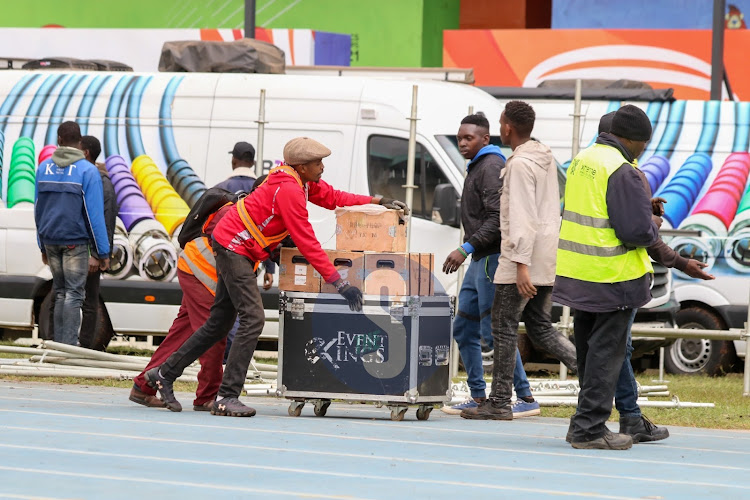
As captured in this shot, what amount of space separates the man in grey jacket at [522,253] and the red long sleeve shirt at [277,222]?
107cm

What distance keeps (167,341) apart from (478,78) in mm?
14279

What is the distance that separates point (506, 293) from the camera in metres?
9.40

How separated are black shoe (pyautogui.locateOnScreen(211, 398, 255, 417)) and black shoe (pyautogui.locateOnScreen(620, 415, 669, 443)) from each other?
89.5 inches

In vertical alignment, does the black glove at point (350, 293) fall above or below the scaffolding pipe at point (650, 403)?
above

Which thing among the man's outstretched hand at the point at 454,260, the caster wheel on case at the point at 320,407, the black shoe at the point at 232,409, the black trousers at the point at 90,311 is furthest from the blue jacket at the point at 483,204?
the black trousers at the point at 90,311

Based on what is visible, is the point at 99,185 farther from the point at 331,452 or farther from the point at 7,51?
the point at 7,51

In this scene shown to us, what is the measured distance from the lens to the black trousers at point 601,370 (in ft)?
26.0

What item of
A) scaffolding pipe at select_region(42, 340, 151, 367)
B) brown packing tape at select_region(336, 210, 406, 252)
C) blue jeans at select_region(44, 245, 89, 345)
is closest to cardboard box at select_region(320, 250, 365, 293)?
brown packing tape at select_region(336, 210, 406, 252)

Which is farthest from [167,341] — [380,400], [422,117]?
[422,117]

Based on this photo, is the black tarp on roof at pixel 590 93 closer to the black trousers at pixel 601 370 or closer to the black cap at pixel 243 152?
the black cap at pixel 243 152

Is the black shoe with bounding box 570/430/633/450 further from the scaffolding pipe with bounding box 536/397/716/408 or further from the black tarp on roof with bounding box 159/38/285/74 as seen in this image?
the black tarp on roof with bounding box 159/38/285/74

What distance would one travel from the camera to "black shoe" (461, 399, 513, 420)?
9.54 metres

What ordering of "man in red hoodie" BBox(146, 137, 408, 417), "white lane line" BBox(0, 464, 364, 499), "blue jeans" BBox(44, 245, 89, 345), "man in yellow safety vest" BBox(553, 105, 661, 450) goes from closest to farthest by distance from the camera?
"white lane line" BBox(0, 464, 364, 499) < "man in yellow safety vest" BBox(553, 105, 661, 450) < "man in red hoodie" BBox(146, 137, 408, 417) < "blue jeans" BBox(44, 245, 89, 345)

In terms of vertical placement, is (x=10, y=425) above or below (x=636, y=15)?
below
